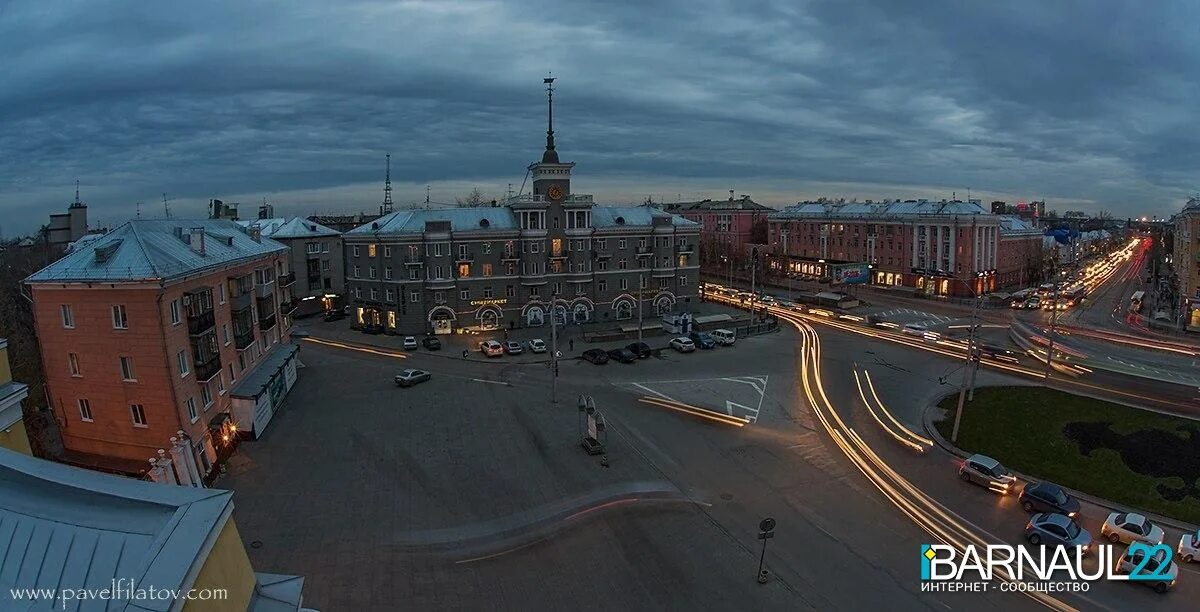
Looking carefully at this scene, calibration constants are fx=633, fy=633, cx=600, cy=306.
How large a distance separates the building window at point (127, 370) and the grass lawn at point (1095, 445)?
3712 centimetres

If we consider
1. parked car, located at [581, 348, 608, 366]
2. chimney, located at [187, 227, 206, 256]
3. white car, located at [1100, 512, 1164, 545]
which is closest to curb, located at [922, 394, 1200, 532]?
white car, located at [1100, 512, 1164, 545]

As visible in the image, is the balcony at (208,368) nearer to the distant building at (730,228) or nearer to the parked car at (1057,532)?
the parked car at (1057,532)

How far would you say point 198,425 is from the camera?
27844mm

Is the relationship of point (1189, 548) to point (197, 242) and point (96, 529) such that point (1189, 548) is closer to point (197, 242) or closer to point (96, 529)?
point (96, 529)

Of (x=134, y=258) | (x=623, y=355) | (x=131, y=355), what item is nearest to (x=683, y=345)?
(x=623, y=355)

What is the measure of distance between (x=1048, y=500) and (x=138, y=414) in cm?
3626

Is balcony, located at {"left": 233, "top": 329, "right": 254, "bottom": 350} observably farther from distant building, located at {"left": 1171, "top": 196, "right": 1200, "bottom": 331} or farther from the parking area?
distant building, located at {"left": 1171, "top": 196, "right": 1200, "bottom": 331}

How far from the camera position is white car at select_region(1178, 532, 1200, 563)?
20312 mm

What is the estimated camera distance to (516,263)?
60062 millimetres

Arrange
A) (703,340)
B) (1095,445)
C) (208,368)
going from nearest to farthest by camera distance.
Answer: (208,368), (1095,445), (703,340)

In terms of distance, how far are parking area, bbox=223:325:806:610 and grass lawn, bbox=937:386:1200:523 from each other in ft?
40.2

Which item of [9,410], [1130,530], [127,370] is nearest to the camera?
[9,410]

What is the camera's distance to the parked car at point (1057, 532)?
2127 centimetres

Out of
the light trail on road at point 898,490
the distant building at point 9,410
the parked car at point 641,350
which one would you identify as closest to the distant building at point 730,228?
the parked car at point 641,350
